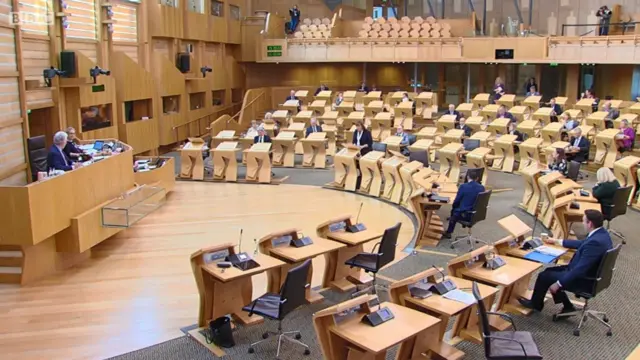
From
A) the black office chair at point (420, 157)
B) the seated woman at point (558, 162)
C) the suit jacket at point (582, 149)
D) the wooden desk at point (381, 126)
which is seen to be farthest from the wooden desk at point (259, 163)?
the suit jacket at point (582, 149)

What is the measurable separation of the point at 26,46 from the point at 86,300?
6.04 m

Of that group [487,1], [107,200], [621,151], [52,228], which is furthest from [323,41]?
[52,228]

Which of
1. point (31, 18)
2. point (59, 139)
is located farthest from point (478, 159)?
point (31, 18)

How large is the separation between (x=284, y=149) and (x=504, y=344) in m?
11.5

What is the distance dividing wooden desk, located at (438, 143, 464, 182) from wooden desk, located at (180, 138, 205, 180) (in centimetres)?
546

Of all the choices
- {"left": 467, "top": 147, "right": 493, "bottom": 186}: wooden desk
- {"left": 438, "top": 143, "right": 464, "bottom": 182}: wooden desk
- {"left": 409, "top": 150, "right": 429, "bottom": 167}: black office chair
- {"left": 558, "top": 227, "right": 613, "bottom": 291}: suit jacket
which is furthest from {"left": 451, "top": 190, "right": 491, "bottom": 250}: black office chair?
{"left": 438, "top": 143, "right": 464, "bottom": 182}: wooden desk

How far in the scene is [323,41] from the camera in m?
22.6

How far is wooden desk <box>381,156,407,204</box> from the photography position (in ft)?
39.7

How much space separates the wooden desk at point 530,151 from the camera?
13914 millimetres

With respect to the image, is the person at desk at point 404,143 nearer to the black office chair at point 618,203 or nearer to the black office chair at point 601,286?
the black office chair at point 618,203

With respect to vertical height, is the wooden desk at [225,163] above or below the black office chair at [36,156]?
below

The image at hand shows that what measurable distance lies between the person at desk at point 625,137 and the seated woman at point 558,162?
107 inches

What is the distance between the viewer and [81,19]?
14.2 m

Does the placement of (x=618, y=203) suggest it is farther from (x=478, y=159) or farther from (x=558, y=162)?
(x=478, y=159)
